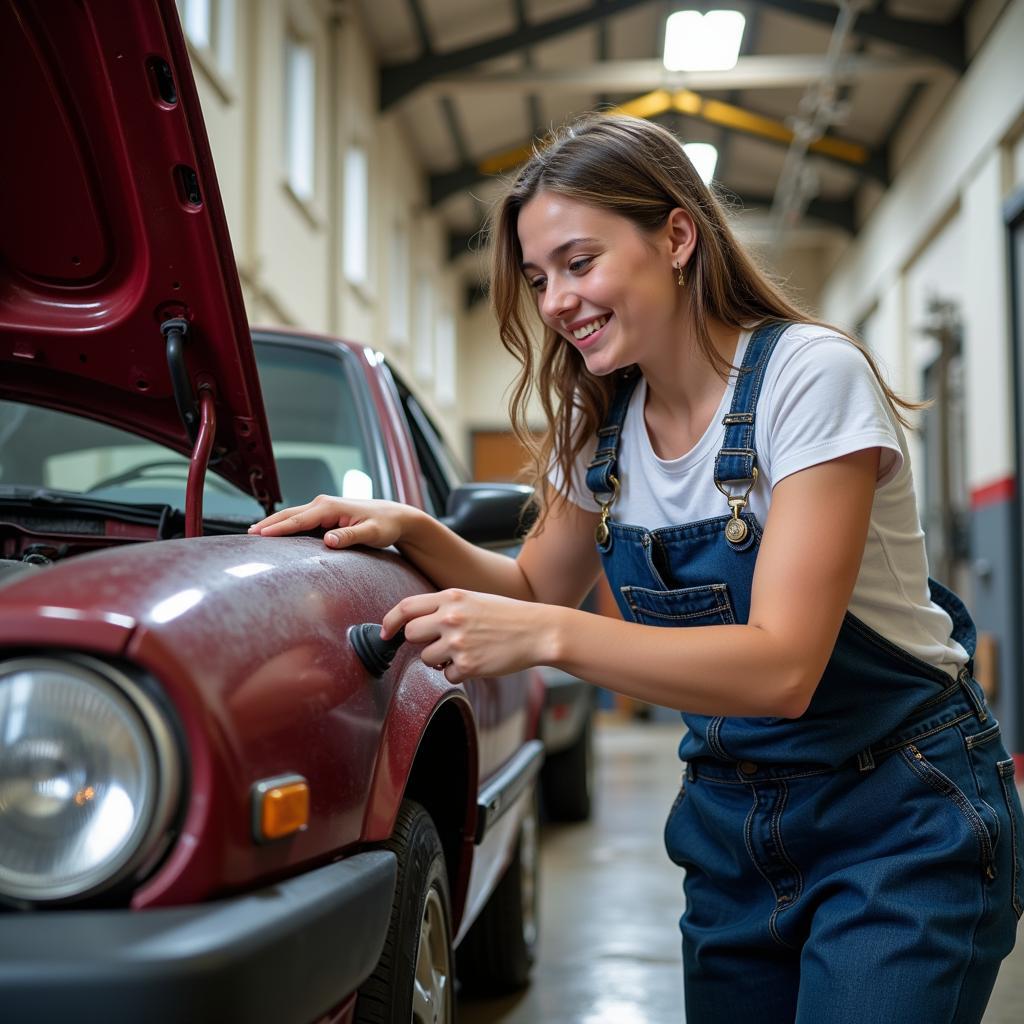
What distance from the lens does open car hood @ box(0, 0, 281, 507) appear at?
155 centimetres

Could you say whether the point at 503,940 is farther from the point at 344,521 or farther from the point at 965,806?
the point at 965,806

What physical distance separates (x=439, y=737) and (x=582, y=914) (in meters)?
2.18

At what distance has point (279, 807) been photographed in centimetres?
109

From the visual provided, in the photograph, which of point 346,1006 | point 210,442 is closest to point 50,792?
point 346,1006

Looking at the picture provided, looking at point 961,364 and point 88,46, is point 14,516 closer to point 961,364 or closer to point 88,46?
point 88,46

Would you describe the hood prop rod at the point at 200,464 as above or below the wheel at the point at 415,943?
above

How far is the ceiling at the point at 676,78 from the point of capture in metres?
10.7

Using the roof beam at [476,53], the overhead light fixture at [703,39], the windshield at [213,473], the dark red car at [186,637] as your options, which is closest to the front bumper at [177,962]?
the dark red car at [186,637]

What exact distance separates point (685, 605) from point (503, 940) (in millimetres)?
1680

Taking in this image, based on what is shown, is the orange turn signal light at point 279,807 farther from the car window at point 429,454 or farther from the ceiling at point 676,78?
the ceiling at point 676,78

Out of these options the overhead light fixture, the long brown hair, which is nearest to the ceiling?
the overhead light fixture

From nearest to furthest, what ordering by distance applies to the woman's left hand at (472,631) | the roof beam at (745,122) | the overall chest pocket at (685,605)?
the woman's left hand at (472,631) → the overall chest pocket at (685,605) → the roof beam at (745,122)

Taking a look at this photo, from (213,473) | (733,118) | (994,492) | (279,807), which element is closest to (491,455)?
(733,118)

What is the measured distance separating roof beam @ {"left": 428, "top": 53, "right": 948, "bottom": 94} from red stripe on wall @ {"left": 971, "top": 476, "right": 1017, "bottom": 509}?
4123 millimetres
